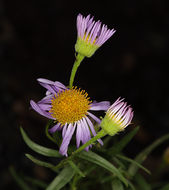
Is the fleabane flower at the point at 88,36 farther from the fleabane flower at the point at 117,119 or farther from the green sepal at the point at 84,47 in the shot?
the fleabane flower at the point at 117,119

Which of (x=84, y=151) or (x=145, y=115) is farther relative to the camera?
(x=145, y=115)

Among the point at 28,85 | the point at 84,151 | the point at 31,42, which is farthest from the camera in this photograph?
the point at 31,42

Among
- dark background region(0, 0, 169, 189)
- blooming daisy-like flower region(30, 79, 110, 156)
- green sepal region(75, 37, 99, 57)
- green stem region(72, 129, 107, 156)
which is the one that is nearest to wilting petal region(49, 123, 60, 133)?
blooming daisy-like flower region(30, 79, 110, 156)

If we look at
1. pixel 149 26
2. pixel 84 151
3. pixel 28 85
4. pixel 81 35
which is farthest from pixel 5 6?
pixel 84 151

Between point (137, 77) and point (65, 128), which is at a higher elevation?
point (137, 77)

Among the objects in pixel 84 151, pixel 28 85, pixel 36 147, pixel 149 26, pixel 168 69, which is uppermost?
pixel 149 26

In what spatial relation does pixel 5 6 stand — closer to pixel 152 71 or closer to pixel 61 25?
pixel 61 25

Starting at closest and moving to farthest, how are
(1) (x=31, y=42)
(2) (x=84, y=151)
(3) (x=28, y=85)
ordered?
(2) (x=84, y=151)
(3) (x=28, y=85)
(1) (x=31, y=42)

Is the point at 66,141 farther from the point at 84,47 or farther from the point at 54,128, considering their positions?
the point at 84,47
